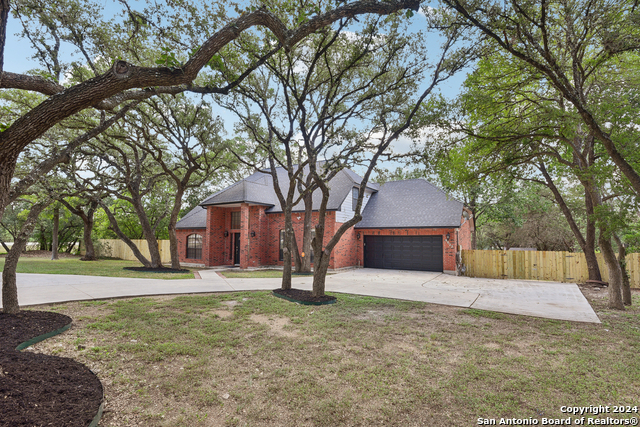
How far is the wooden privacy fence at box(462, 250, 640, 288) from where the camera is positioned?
1312cm

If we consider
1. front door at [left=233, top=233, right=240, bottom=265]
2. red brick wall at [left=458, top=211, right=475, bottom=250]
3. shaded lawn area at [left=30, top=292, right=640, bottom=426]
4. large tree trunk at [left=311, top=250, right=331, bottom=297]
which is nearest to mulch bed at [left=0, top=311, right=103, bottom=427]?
shaded lawn area at [left=30, top=292, right=640, bottom=426]

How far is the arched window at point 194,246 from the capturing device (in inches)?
864

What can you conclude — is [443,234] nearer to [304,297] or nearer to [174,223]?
[304,297]

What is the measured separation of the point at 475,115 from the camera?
8.47m

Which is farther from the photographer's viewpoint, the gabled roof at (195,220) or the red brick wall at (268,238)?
the gabled roof at (195,220)

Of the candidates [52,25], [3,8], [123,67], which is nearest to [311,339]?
[123,67]

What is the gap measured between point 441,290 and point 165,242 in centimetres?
2100

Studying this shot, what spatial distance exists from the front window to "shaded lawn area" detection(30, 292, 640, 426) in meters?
13.8

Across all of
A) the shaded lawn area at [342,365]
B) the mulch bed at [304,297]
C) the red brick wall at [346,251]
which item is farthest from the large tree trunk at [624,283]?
the red brick wall at [346,251]

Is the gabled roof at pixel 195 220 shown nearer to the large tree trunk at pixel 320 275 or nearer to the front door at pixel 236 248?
the front door at pixel 236 248

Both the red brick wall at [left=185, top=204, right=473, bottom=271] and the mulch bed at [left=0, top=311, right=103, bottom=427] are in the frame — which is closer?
the mulch bed at [left=0, top=311, right=103, bottom=427]

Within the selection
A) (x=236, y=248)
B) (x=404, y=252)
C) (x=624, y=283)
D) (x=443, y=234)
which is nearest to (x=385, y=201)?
(x=404, y=252)

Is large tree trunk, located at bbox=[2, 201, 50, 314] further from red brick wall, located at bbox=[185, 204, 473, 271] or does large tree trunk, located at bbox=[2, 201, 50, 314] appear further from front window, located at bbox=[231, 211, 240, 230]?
front window, located at bbox=[231, 211, 240, 230]

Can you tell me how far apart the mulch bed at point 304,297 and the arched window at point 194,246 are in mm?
14699
